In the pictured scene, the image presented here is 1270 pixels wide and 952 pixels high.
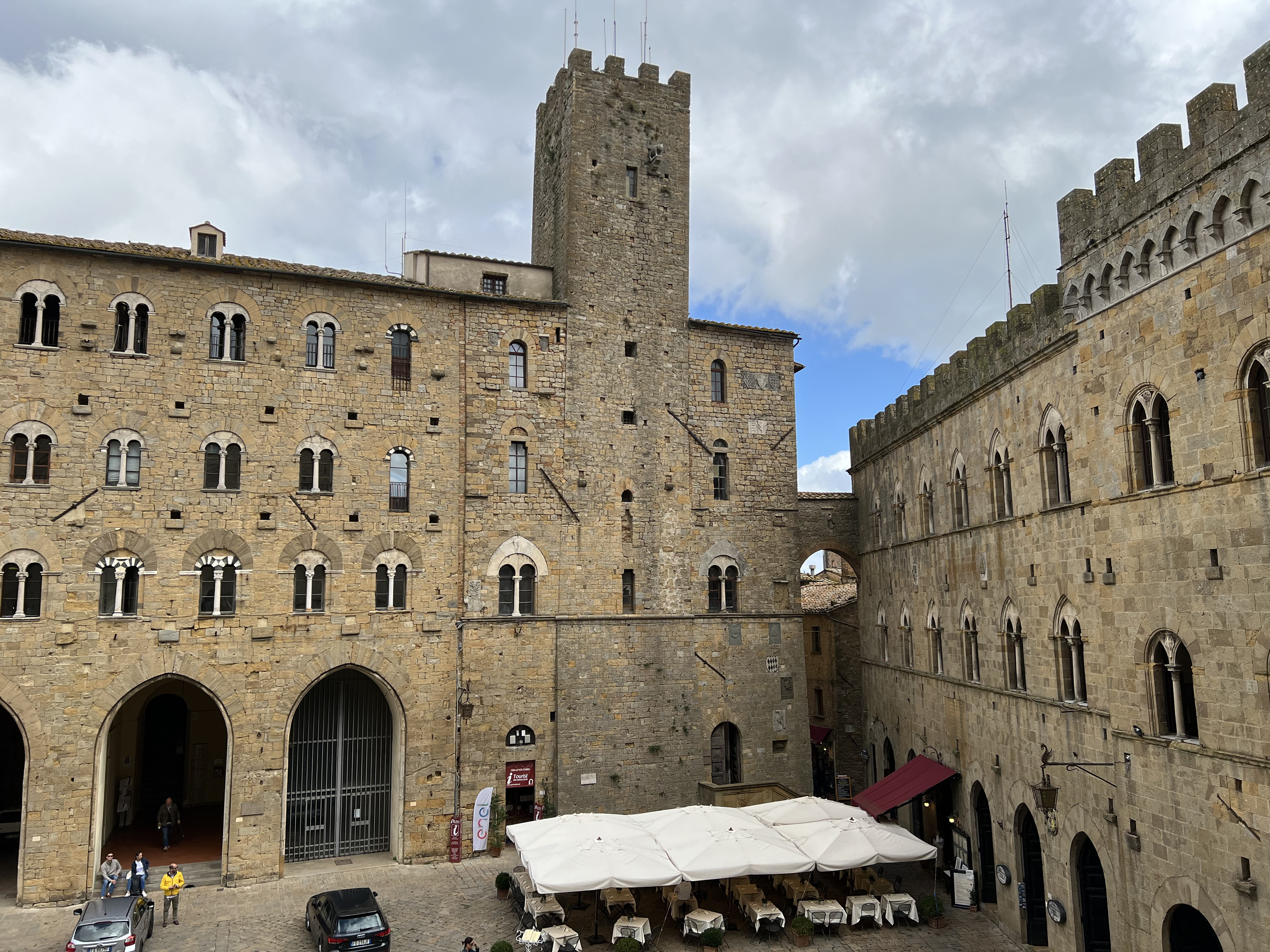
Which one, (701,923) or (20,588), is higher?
(20,588)

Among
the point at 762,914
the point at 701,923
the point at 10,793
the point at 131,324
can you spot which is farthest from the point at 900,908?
the point at 10,793

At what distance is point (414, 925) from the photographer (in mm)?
19688

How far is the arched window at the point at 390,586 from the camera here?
2511 centimetres

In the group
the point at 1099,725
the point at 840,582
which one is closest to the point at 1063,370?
the point at 1099,725

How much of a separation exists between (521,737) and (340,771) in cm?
522

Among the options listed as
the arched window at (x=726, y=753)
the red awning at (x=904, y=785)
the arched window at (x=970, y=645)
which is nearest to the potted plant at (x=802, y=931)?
the red awning at (x=904, y=785)

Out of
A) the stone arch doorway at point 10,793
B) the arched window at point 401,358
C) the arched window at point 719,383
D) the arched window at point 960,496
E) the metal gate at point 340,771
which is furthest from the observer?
the arched window at point 719,383

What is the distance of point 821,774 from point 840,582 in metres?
14.0

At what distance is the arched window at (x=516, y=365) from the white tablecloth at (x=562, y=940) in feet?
50.3

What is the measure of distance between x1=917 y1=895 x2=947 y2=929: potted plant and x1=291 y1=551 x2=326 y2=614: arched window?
16.9 m

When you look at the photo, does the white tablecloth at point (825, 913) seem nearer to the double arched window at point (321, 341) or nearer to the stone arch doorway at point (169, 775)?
the stone arch doorway at point (169, 775)

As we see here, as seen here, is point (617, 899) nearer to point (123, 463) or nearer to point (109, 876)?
point (109, 876)

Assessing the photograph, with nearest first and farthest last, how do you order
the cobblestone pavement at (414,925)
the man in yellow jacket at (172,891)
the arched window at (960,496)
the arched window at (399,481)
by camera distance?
the cobblestone pavement at (414,925)
the man in yellow jacket at (172,891)
the arched window at (960,496)
the arched window at (399,481)

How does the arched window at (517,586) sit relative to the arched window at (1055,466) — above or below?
below
